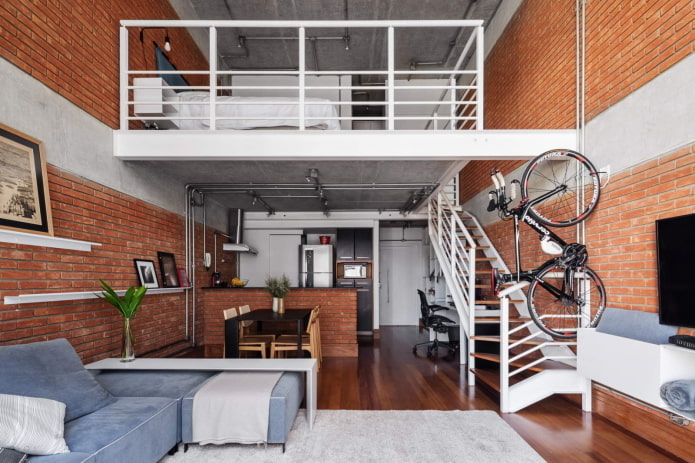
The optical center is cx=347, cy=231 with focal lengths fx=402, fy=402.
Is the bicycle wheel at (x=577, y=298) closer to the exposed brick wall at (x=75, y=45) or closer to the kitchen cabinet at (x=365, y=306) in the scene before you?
the exposed brick wall at (x=75, y=45)

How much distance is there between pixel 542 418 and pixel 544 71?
389 centimetres

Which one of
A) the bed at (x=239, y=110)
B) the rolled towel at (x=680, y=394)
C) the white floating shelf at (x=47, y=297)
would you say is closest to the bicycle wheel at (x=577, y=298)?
the rolled towel at (x=680, y=394)

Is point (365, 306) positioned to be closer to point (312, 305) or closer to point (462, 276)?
point (312, 305)

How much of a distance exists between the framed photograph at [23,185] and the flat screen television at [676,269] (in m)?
4.55

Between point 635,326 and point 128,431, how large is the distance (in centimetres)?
360

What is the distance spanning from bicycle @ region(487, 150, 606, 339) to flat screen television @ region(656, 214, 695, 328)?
0.74 meters

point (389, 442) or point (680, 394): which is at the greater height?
point (680, 394)

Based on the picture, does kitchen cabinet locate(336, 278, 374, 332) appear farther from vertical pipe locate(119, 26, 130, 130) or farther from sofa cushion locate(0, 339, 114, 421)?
sofa cushion locate(0, 339, 114, 421)

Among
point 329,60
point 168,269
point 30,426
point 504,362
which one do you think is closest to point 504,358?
point 504,362

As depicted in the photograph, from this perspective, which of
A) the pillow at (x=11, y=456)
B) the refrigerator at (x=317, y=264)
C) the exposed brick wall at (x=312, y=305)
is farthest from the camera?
the refrigerator at (x=317, y=264)

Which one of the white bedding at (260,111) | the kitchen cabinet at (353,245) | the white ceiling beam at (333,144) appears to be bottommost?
the kitchen cabinet at (353,245)

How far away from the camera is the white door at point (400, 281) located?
1074cm

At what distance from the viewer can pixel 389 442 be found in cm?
311

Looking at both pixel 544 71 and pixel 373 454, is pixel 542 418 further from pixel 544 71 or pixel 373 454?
pixel 544 71
